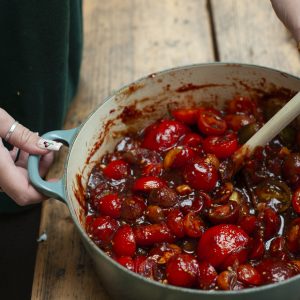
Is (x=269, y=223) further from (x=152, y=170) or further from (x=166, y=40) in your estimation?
(x=166, y=40)

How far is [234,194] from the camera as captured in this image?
1.15m

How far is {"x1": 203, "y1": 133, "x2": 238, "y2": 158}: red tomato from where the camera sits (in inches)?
48.5

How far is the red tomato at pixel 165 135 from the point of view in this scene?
1.29 m

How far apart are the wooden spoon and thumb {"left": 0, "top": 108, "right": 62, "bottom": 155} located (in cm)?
43

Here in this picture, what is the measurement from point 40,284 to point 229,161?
531 mm

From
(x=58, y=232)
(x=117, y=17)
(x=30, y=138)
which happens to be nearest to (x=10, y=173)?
(x=30, y=138)

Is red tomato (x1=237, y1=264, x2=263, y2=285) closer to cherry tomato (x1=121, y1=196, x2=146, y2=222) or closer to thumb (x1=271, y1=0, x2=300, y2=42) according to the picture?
cherry tomato (x1=121, y1=196, x2=146, y2=222)

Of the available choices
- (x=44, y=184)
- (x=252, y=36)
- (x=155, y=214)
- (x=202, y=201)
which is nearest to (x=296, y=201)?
(x=202, y=201)

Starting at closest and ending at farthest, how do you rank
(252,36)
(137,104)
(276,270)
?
(276,270) → (137,104) → (252,36)

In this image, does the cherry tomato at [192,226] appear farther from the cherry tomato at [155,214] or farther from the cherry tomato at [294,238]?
the cherry tomato at [294,238]

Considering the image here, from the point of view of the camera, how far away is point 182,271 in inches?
38.2

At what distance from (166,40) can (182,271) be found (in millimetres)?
960

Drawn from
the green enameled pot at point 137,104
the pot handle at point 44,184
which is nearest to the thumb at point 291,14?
the green enameled pot at point 137,104

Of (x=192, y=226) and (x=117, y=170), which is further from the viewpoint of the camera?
(x=117, y=170)
